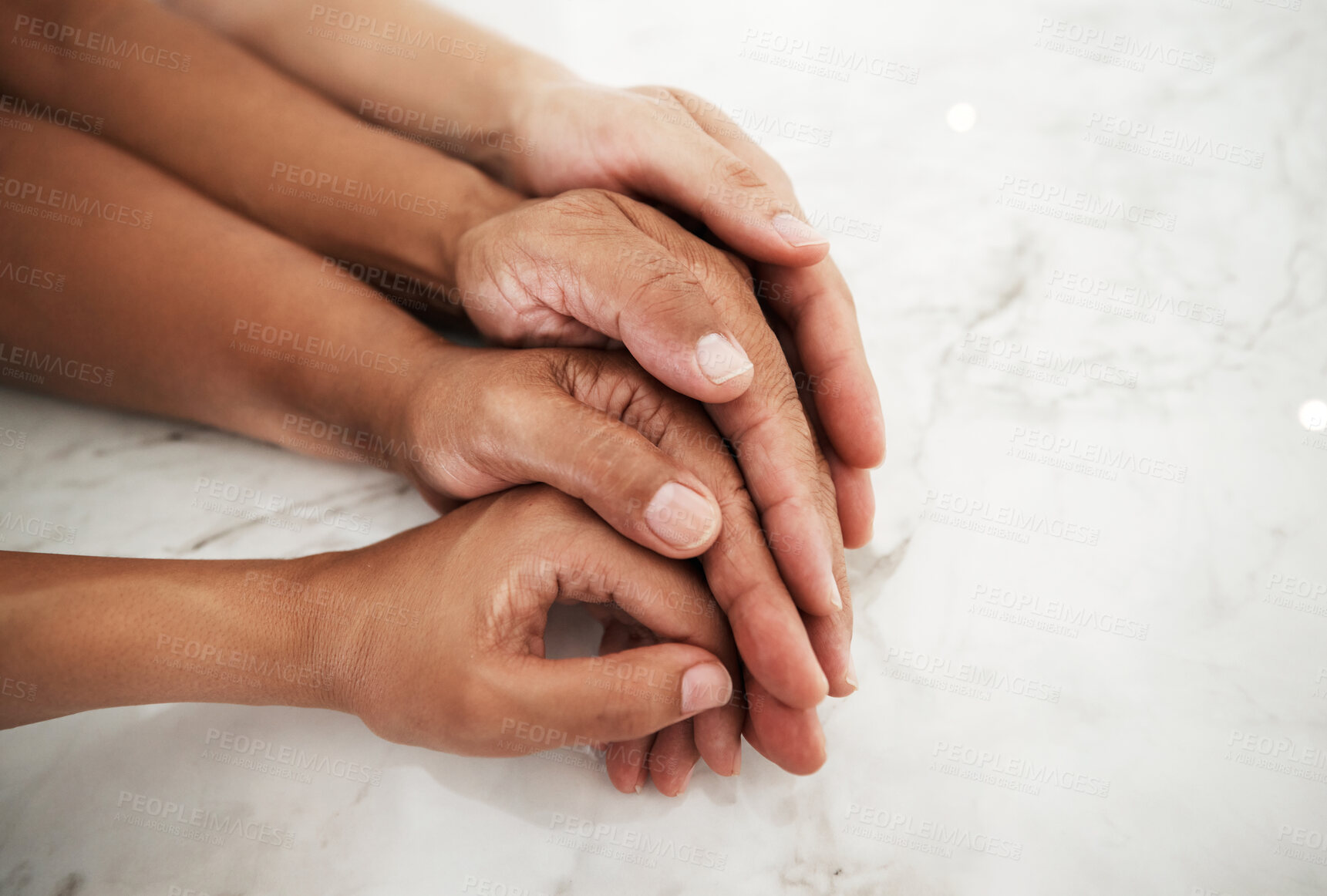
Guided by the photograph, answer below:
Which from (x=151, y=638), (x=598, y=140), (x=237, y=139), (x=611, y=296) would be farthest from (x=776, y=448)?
(x=237, y=139)

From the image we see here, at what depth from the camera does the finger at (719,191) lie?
98 centimetres

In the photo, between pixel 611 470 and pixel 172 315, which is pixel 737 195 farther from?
pixel 172 315

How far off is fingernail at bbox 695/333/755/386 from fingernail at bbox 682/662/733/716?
0.99 ft

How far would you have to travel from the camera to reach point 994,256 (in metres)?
1.30

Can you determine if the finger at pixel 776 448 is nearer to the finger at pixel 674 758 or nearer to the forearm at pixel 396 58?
the finger at pixel 674 758

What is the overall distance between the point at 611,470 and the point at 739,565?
18 centimetres

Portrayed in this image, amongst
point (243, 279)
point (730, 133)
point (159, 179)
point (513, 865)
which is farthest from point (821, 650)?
point (159, 179)

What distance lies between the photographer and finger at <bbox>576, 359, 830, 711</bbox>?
0.79 meters

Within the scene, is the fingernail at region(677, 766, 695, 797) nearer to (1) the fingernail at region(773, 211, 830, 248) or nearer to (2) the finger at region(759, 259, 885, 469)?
(2) the finger at region(759, 259, 885, 469)

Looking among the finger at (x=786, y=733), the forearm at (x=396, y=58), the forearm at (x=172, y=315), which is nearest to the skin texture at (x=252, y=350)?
the forearm at (x=172, y=315)

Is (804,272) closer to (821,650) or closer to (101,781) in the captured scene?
(821,650)

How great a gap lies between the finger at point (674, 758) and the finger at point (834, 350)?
40 centimetres

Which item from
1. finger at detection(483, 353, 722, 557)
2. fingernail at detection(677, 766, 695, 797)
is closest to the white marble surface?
fingernail at detection(677, 766, 695, 797)

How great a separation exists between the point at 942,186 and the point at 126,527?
1359mm
